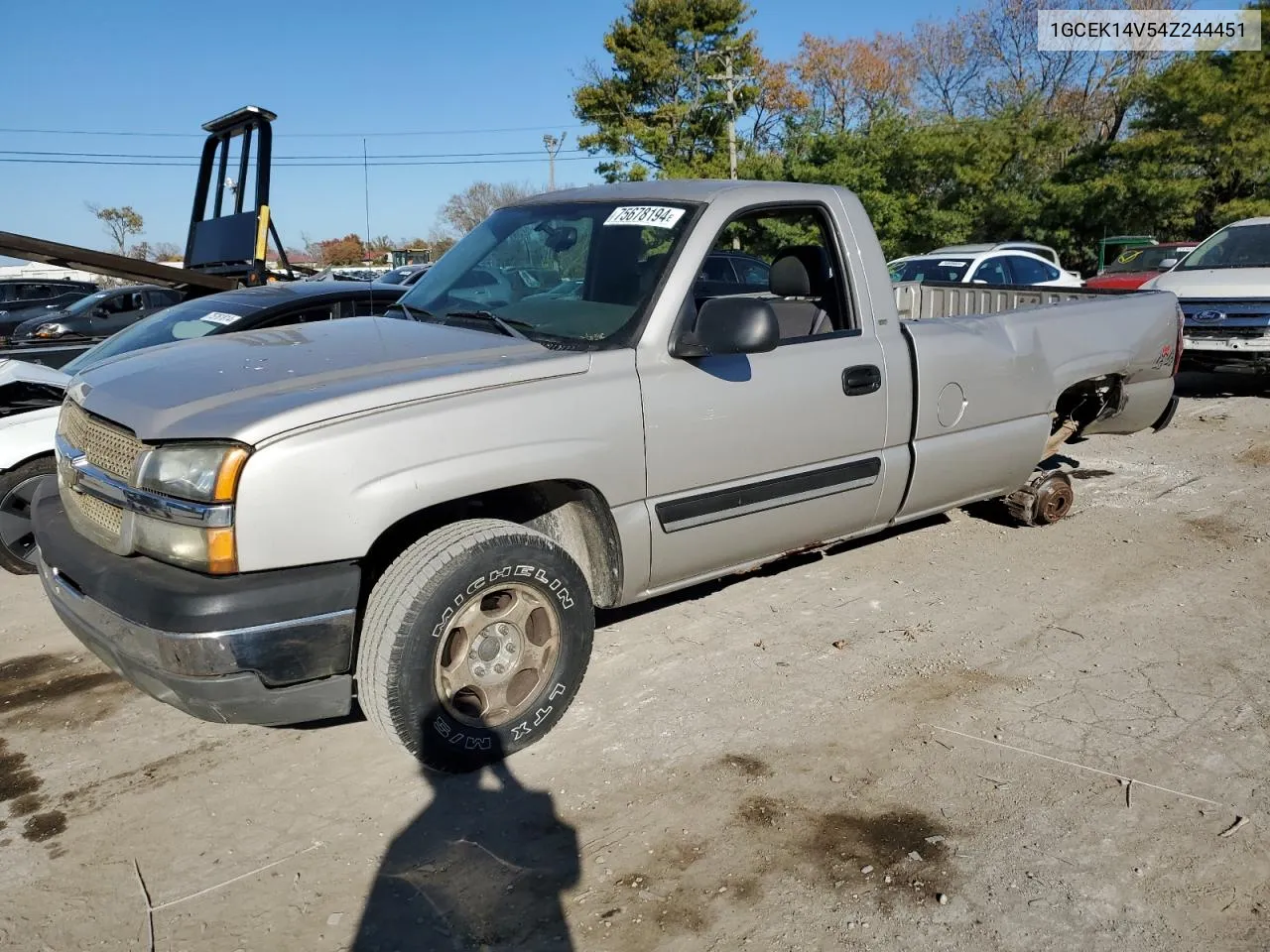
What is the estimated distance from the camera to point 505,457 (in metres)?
3.14

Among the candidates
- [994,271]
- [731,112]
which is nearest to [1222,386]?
[994,271]

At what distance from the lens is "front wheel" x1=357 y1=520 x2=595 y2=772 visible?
9.73 feet

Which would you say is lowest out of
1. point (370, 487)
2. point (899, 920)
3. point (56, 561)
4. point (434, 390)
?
point (899, 920)

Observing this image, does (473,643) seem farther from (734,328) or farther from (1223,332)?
(1223,332)

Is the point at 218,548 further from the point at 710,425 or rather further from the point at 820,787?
the point at 820,787

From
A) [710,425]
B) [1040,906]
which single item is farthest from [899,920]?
[710,425]

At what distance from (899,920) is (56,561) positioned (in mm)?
2814

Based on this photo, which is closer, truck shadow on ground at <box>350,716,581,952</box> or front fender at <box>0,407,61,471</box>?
→ truck shadow on ground at <box>350,716,581,952</box>

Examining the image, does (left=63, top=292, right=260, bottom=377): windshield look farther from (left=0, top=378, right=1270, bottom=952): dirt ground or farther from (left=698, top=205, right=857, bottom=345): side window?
(left=698, top=205, right=857, bottom=345): side window

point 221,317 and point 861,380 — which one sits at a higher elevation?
point 221,317

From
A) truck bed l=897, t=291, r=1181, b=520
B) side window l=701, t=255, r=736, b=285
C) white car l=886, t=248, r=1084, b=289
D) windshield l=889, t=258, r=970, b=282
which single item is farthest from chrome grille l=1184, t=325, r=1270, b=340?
side window l=701, t=255, r=736, b=285

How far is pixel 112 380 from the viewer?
3.39 metres

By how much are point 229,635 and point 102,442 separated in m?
0.93

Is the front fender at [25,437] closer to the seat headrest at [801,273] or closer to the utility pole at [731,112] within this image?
the seat headrest at [801,273]
